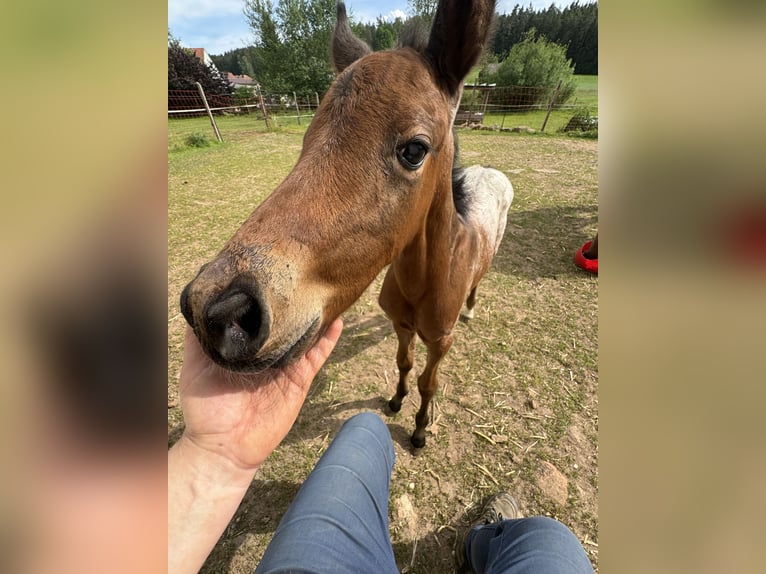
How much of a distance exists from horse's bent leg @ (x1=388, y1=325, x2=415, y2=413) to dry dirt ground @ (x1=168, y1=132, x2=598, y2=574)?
0.51 ft

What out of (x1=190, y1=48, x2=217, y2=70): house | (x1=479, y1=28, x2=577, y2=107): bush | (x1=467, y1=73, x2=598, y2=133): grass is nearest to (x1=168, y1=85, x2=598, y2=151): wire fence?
(x1=467, y1=73, x2=598, y2=133): grass

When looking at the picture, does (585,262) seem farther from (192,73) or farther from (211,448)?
(192,73)

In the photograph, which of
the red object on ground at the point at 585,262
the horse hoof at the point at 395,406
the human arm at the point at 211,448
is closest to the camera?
the human arm at the point at 211,448

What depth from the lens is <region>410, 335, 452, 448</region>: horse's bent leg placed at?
2.93m

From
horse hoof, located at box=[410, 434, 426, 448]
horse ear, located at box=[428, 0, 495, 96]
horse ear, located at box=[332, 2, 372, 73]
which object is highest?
horse ear, located at box=[332, 2, 372, 73]

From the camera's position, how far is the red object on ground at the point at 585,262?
535 cm

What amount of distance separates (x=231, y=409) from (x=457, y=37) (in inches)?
82.0

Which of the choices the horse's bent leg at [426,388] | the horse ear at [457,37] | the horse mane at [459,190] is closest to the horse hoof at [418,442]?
the horse's bent leg at [426,388]

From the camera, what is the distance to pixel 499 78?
25.3 metres

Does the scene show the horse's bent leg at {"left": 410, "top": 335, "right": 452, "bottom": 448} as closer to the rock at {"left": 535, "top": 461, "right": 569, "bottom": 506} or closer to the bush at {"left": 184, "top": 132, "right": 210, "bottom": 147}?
the rock at {"left": 535, "top": 461, "right": 569, "bottom": 506}

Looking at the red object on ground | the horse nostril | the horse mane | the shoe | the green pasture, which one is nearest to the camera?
the horse nostril

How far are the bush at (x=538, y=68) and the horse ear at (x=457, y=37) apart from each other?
24330 mm

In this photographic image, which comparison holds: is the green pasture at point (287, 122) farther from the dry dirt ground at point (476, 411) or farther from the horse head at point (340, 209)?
the horse head at point (340, 209)
